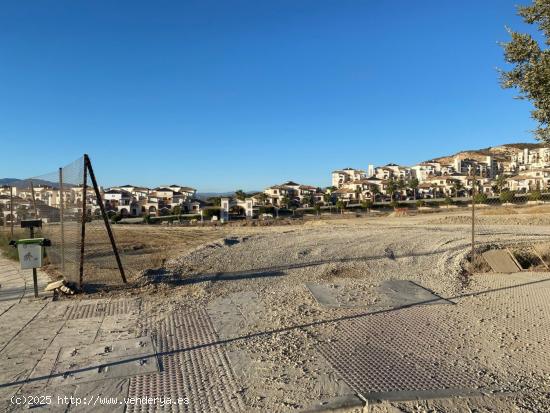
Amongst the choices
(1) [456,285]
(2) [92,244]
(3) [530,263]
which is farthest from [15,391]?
(3) [530,263]

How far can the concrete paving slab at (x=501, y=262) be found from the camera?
1147 cm

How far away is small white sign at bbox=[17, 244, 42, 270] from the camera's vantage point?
800cm

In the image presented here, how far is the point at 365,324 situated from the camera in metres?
6.74

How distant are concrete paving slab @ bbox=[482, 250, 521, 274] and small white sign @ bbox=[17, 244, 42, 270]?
433 inches

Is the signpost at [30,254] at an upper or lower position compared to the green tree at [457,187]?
lower

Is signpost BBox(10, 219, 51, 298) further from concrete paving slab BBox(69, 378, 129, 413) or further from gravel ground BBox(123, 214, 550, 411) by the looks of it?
concrete paving slab BBox(69, 378, 129, 413)

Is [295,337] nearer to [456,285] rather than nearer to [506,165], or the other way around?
[456,285]

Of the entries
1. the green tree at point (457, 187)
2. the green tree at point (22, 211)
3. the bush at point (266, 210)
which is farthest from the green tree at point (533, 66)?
the green tree at point (457, 187)

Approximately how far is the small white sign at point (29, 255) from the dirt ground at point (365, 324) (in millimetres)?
1709

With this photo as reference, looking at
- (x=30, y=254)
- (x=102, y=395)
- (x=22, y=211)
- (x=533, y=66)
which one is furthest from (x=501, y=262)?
(x=22, y=211)

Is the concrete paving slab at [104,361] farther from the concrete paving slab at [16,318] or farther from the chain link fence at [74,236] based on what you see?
the chain link fence at [74,236]

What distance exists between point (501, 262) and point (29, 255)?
11.7 metres

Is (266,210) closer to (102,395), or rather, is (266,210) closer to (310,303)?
(310,303)

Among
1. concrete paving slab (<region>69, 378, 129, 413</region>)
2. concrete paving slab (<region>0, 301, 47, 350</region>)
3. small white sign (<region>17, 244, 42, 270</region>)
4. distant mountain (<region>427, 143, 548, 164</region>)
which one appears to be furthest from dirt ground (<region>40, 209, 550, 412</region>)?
distant mountain (<region>427, 143, 548, 164</region>)
